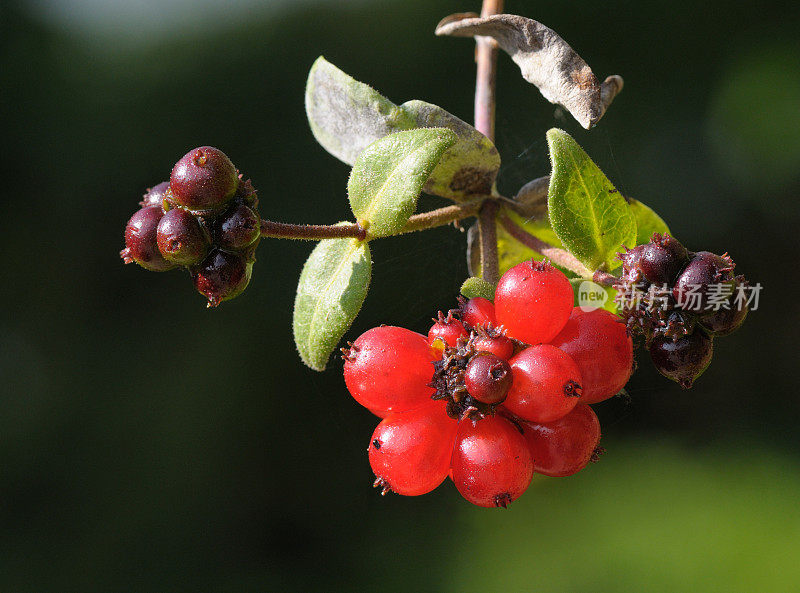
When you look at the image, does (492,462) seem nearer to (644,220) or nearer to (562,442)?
(562,442)

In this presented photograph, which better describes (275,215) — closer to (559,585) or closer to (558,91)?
(559,585)

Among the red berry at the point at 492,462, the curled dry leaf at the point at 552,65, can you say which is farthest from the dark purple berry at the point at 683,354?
the curled dry leaf at the point at 552,65

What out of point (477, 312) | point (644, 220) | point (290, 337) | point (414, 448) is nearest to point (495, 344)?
point (477, 312)

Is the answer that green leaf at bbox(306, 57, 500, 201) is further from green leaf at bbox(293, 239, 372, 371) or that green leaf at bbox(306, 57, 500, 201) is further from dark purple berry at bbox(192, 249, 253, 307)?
dark purple berry at bbox(192, 249, 253, 307)

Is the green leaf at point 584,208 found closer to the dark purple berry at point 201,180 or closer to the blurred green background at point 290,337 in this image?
the dark purple berry at point 201,180

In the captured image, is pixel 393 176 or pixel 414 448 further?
pixel 393 176

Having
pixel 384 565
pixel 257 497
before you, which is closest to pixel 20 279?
pixel 257 497
